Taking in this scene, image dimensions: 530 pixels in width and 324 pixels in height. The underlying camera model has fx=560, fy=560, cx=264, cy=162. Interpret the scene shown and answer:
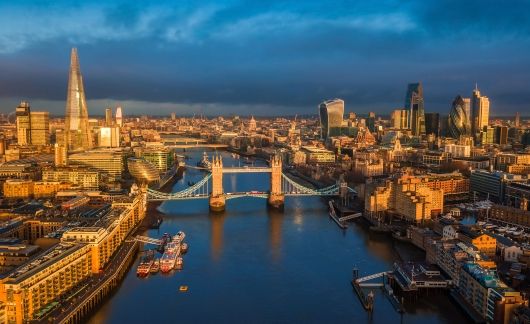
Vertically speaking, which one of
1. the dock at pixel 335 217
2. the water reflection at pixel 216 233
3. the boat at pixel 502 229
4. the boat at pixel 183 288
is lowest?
the boat at pixel 183 288

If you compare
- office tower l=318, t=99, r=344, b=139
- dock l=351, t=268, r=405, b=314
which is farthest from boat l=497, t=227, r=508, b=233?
office tower l=318, t=99, r=344, b=139

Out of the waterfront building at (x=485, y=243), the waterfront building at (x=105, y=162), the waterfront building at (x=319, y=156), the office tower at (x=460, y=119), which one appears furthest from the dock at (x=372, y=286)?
the office tower at (x=460, y=119)

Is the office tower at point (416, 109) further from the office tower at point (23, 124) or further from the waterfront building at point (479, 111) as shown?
the office tower at point (23, 124)

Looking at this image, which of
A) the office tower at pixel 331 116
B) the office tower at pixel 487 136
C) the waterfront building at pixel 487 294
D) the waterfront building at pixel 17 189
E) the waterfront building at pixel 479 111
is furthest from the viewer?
the office tower at pixel 331 116

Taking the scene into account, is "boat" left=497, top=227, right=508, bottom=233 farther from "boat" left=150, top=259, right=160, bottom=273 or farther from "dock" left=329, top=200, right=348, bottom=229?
"boat" left=150, top=259, right=160, bottom=273

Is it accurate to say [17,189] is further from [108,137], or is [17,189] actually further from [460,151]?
[460,151]

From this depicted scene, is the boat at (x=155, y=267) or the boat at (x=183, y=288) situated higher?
the boat at (x=155, y=267)
